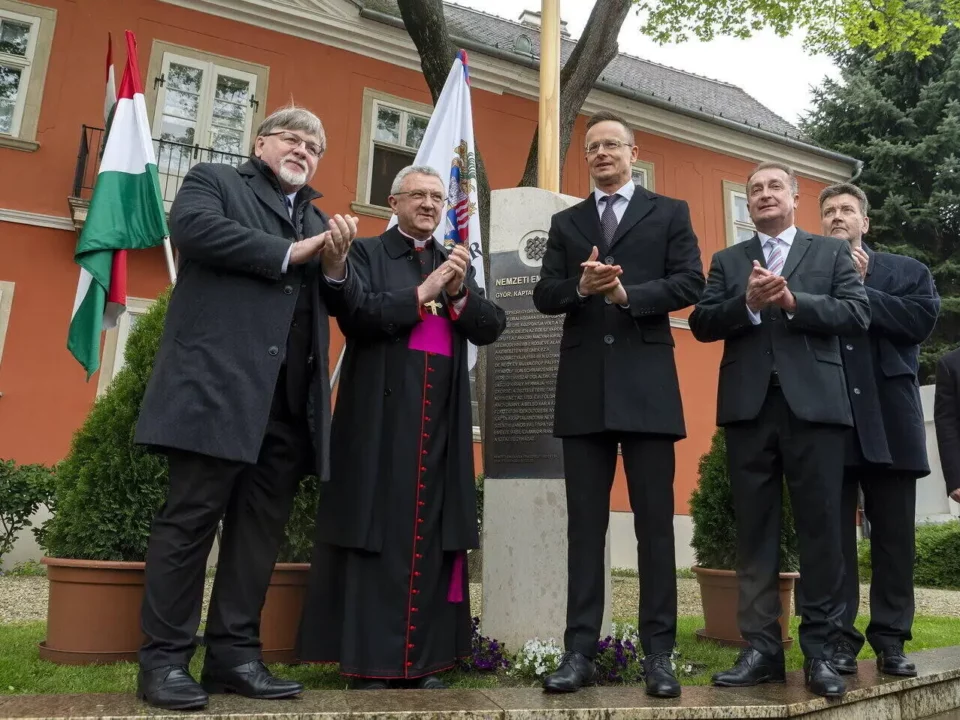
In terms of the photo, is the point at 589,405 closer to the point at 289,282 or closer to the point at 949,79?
the point at 289,282

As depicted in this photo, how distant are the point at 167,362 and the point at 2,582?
21.1ft

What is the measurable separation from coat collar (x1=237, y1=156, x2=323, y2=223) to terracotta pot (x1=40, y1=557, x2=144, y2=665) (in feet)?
5.99

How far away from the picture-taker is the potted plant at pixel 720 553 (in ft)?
16.9

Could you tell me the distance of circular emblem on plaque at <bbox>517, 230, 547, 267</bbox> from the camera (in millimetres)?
4676

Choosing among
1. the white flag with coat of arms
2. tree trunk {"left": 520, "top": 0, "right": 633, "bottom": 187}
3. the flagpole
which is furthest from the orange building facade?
the flagpole

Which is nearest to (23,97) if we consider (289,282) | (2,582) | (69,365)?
(69,365)

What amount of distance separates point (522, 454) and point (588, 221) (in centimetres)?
148

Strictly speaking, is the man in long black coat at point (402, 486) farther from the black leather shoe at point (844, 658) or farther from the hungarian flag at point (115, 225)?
the hungarian flag at point (115, 225)

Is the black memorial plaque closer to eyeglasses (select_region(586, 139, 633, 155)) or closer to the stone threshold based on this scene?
eyeglasses (select_region(586, 139, 633, 155))

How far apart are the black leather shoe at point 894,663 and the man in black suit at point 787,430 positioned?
53cm

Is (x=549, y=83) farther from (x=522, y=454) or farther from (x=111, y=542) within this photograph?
(x=111, y=542)

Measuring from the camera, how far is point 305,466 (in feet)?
9.93

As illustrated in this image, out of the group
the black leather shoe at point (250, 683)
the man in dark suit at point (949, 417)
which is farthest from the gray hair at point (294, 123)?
the man in dark suit at point (949, 417)

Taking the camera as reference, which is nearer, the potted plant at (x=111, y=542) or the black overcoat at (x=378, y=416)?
the black overcoat at (x=378, y=416)
